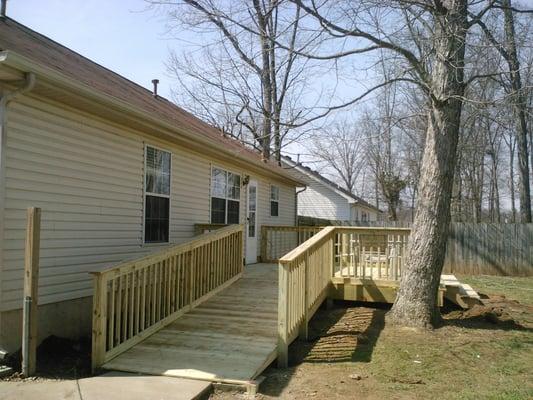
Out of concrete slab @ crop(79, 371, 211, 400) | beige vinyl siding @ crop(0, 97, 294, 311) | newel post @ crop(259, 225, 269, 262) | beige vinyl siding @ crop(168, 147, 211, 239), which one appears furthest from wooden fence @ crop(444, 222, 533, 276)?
concrete slab @ crop(79, 371, 211, 400)

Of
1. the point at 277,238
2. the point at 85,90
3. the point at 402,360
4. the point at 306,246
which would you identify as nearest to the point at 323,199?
the point at 277,238

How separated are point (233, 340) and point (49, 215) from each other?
276cm

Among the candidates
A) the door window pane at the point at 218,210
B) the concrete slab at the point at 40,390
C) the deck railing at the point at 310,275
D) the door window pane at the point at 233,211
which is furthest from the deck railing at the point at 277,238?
the concrete slab at the point at 40,390

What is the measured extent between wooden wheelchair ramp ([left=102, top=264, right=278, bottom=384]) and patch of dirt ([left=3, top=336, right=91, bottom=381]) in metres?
0.39

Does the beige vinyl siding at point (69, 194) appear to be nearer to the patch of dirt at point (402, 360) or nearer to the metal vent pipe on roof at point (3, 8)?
the metal vent pipe on roof at point (3, 8)

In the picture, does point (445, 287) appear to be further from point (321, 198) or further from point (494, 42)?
point (321, 198)

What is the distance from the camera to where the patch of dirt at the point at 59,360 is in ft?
15.7

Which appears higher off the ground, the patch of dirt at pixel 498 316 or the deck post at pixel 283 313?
the deck post at pixel 283 313

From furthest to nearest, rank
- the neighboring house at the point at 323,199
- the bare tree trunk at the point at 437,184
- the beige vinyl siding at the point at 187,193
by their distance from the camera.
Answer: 1. the neighboring house at the point at 323,199
2. the beige vinyl siding at the point at 187,193
3. the bare tree trunk at the point at 437,184

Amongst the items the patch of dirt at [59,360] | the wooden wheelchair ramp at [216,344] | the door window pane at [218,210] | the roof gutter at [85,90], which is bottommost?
the patch of dirt at [59,360]

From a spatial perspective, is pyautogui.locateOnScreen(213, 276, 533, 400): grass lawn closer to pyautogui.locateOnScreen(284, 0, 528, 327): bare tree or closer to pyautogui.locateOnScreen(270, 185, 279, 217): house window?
pyautogui.locateOnScreen(284, 0, 528, 327): bare tree

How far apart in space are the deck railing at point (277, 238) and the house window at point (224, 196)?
1432mm

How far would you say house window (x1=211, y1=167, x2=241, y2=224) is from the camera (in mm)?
10562

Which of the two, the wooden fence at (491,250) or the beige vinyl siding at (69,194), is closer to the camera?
→ the beige vinyl siding at (69,194)
